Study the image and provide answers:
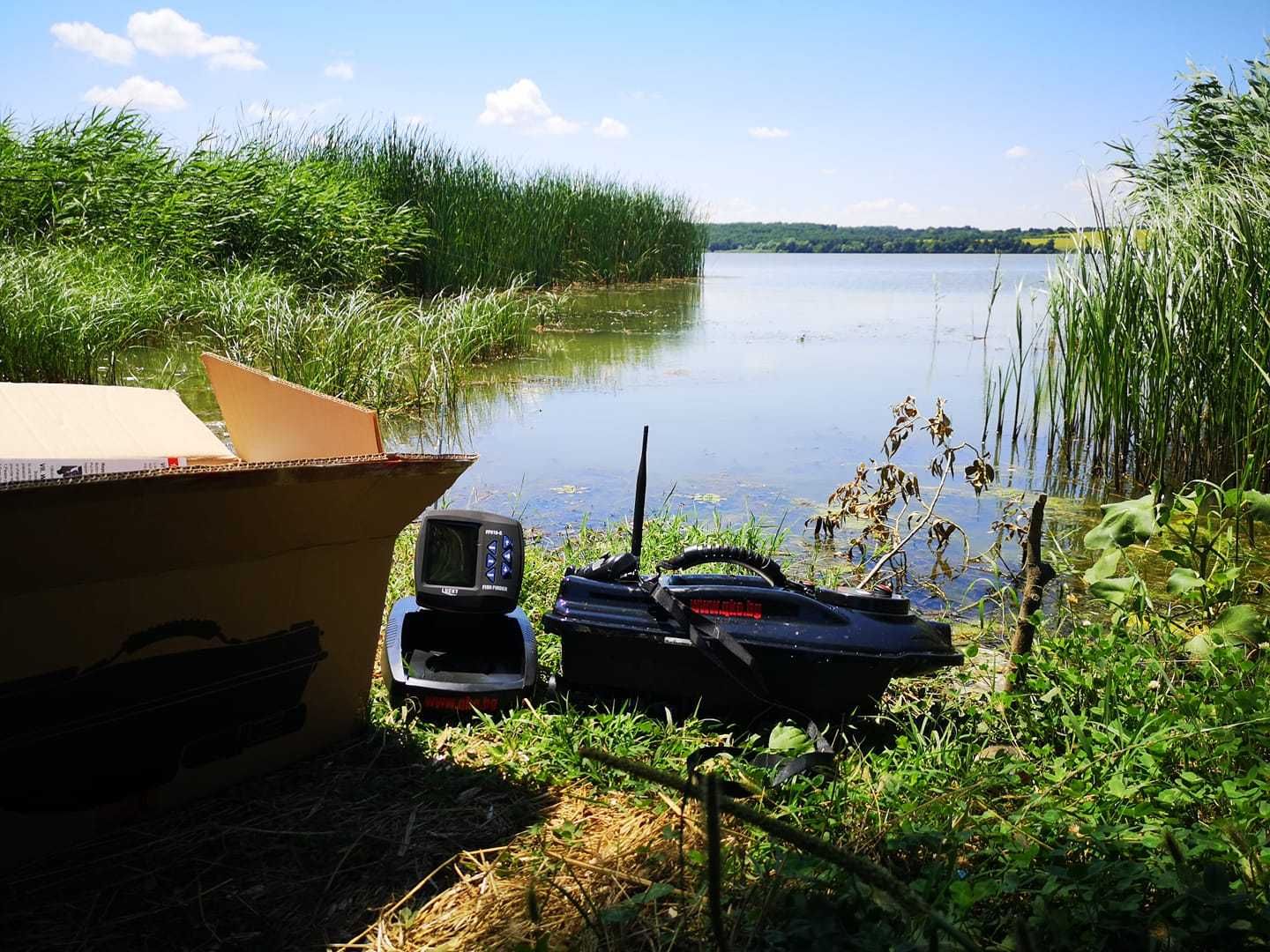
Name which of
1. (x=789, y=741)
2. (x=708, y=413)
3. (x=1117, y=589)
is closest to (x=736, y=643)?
(x=789, y=741)

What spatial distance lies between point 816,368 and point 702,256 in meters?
13.1

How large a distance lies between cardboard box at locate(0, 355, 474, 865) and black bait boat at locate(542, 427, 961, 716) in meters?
0.46

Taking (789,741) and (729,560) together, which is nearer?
(789,741)

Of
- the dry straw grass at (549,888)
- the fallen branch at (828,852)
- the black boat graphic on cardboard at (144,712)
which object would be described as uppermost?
the fallen branch at (828,852)

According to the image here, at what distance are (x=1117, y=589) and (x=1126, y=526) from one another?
5.8 inches

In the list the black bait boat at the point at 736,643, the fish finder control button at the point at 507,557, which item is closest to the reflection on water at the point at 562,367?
the fish finder control button at the point at 507,557

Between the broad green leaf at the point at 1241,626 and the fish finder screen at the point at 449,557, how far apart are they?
1589mm

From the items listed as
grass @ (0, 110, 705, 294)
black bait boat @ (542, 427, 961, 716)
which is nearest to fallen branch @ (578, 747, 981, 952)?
black bait boat @ (542, 427, 961, 716)

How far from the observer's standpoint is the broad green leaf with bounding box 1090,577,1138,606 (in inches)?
91.0

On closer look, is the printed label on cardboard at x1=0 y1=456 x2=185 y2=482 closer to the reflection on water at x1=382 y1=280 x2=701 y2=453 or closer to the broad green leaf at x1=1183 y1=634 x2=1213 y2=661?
the broad green leaf at x1=1183 y1=634 x2=1213 y2=661

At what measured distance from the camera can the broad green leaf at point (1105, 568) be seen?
7.84ft

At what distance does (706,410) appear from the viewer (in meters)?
7.52

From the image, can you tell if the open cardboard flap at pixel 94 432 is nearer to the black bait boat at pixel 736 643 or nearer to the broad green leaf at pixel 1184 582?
the black bait boat at pixel 736 643

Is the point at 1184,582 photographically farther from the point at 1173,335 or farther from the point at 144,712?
the point at 1173,335
